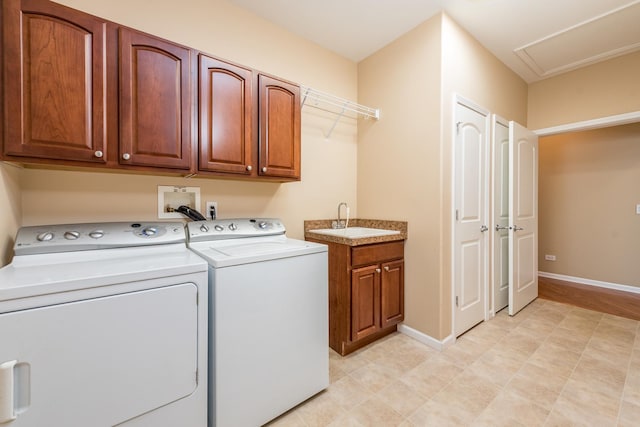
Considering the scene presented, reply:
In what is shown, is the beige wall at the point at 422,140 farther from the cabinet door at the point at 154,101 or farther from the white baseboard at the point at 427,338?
the cabinet door at the point at 154,101

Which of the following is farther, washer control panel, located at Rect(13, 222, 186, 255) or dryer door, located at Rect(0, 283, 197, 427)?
washer control panel, located at Rect(13, 222, 186, 255)

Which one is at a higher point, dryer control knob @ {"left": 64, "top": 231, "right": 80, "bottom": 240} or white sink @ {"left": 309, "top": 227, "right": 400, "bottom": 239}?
dryer control knob @ {"left": 64, "top": 231, "right": 80, "bottom": 240}

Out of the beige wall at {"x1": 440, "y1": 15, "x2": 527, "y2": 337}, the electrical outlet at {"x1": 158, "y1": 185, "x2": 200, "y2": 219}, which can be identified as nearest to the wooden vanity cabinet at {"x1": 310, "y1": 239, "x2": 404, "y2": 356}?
the beige wall at {"x1": 440, "y1": 15, "x2": 527, "y2": 337}

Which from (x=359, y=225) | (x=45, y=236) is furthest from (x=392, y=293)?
(x=45, y=236)

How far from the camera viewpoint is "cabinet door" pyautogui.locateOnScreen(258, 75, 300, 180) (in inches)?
71.8

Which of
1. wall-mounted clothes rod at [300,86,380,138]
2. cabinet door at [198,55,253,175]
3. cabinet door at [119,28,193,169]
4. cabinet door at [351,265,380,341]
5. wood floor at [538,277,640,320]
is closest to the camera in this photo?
cabinet door at [119,28,193,169]

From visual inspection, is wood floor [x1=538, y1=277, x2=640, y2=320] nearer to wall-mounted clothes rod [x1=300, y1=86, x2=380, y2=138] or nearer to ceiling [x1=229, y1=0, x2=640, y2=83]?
ceiling [x1=229, y1=0, x2=640, y2=83]

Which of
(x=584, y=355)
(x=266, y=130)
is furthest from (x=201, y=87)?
(x=584, y=355)

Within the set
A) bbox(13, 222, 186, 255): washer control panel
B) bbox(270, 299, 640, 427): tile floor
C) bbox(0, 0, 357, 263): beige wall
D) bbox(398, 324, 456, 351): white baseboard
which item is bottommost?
bbox(270, 299, 640, 427): tile floor

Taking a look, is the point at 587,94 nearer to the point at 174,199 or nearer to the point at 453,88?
the point at 453,88

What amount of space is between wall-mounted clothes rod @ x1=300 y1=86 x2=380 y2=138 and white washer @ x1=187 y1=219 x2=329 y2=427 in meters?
1.46

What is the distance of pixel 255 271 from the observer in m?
1.36

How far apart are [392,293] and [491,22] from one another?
2.46 m

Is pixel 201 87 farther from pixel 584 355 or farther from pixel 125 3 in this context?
pixel 584 355
